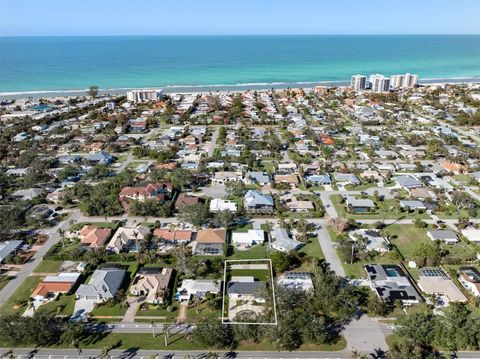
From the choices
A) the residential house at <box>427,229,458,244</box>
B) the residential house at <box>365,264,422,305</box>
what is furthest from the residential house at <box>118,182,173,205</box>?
the residential house at <box>427,229,458,244</box>

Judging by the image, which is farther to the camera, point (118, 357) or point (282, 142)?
point (282, 142)

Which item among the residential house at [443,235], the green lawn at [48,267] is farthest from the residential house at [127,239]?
the residential house at [443,235]

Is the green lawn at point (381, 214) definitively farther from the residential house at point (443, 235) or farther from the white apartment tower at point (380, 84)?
the white apartment tower at point (380, 84)

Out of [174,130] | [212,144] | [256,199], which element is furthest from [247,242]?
[174,130]

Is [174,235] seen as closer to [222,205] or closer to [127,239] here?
[127,239]

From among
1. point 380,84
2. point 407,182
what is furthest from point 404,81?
point 407,182

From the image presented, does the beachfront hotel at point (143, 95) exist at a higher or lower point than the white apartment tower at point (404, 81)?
lower

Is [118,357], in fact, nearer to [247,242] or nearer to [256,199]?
[247,242]
